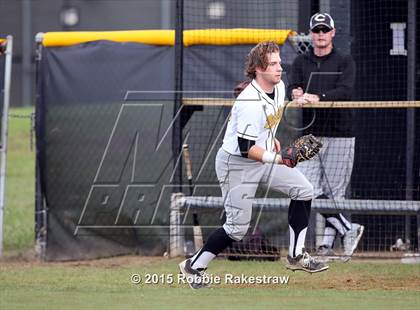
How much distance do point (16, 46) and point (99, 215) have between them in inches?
526

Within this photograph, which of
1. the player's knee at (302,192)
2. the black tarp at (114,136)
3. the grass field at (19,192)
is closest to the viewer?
the player's knee at (302,192)

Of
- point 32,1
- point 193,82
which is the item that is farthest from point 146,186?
point 32,1

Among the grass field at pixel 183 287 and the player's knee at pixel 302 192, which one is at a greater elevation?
the player's knee at pixel 302 192

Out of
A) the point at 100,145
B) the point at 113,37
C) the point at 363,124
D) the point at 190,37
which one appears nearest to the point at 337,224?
the point at 363,124

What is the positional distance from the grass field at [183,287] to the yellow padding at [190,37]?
236cm

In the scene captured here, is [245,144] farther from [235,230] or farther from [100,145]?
[100,145]

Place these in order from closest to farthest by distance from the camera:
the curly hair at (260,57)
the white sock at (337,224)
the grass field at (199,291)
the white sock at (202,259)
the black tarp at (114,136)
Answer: the grass field at (199,291), the curly hair at (260,57), the white sock at (202,259), the white sock at (337,224), the black tarp at (114,136)

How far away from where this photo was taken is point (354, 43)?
11.2 m

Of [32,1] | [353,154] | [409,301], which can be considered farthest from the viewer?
[32,1]

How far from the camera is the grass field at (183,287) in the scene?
7.77m

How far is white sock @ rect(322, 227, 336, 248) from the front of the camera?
402 inches

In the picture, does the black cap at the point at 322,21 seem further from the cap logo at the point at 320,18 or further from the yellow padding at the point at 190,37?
the yellow padding at the point at 190,37

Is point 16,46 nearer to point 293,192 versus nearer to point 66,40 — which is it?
point 66,40

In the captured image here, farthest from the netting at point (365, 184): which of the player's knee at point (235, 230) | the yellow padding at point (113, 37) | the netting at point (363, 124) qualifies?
the player's knee at point (235, 230)
